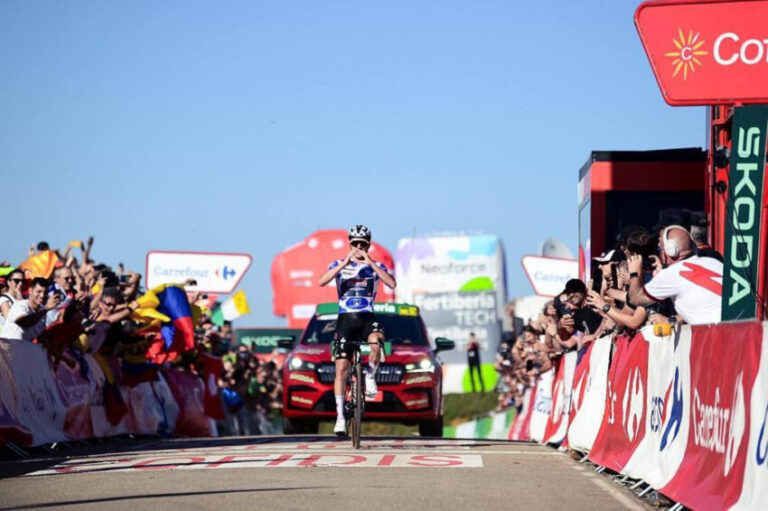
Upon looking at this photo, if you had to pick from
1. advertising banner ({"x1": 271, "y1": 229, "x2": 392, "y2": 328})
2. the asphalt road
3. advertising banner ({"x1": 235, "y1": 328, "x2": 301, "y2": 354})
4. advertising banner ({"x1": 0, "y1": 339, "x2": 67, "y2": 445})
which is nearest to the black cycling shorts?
the asphalt road

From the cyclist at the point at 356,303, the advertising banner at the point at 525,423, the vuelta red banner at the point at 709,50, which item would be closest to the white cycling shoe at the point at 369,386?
the cyclist at the point at 356,303

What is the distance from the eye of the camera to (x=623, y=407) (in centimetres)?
1173

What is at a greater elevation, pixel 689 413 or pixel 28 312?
pixel 28 312

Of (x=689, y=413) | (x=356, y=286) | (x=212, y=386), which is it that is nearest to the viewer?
(x=689, y=413)

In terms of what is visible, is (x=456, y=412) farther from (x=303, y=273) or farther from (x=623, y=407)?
(x=623, y=407)

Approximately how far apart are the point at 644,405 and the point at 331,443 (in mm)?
5753

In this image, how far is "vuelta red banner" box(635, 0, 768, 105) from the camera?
13594 mm

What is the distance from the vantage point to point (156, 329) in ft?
69.4

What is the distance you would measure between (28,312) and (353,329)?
321 centimetres

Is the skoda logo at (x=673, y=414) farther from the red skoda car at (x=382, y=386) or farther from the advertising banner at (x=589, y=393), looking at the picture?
the red skoda car at (x=382, y=386)

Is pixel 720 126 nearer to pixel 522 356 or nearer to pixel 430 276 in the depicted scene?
pixel 522 356

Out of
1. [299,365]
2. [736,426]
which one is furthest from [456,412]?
[736,426]

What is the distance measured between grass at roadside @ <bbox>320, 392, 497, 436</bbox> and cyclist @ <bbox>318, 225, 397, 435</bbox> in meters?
38.8

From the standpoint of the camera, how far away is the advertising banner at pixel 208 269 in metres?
27.3
